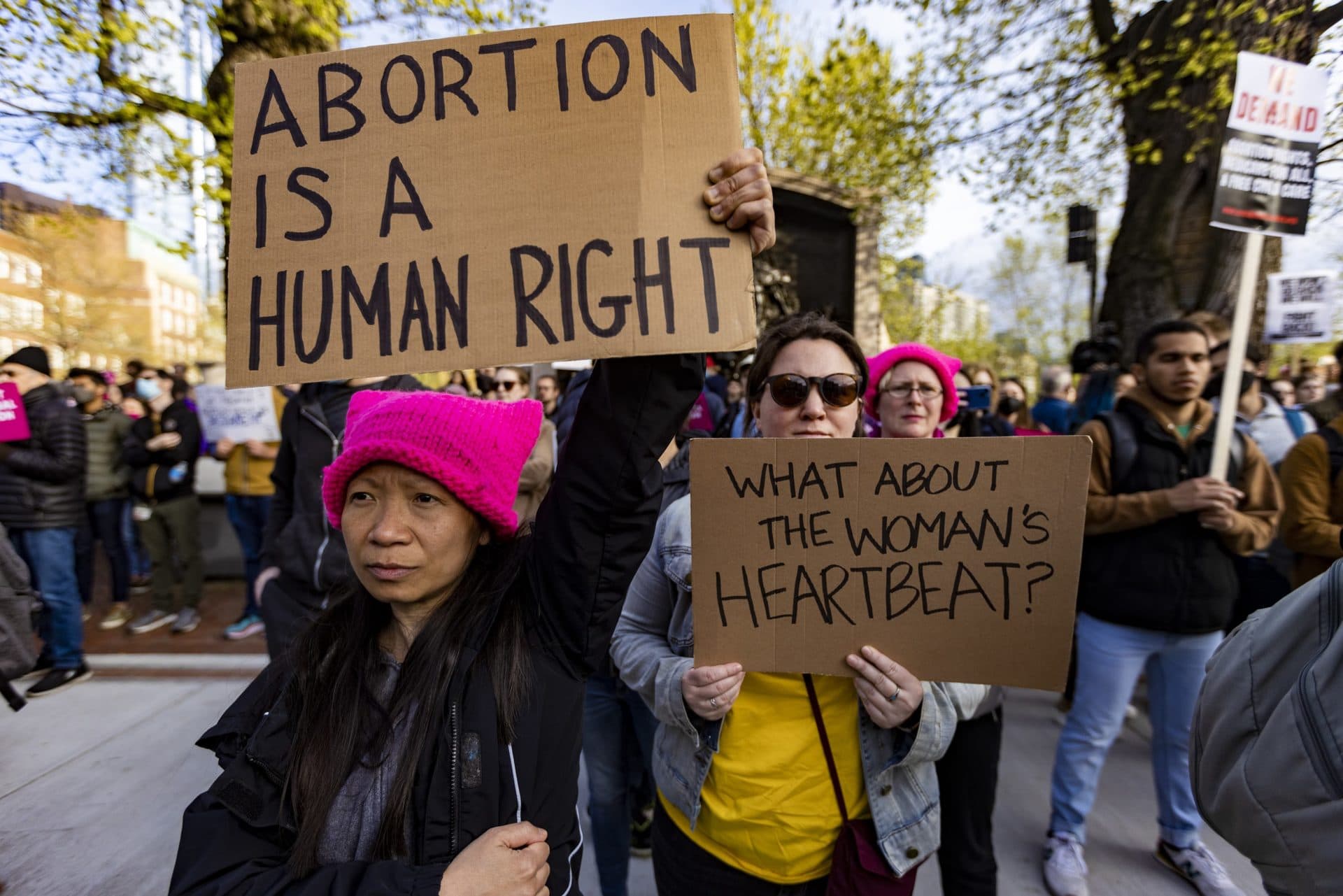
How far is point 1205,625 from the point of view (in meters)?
2.66

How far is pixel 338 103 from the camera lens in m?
1.28

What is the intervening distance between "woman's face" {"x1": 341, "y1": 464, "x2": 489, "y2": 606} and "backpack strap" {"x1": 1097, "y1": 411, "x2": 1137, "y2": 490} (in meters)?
2.59

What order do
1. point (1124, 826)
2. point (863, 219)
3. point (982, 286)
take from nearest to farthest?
1. point (1124, 826)
2. point (863, 219)
3. point (982, 286)

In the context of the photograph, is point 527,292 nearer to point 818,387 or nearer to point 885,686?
point 818,387

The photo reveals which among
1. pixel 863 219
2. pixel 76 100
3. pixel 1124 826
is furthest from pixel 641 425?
pixel 863 219

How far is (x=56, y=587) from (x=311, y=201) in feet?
15.8

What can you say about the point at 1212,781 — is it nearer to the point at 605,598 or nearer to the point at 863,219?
the point at 605,598

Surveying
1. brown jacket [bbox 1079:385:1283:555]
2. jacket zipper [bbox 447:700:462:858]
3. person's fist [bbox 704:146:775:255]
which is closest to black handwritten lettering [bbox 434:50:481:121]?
person's fist [bbox 704:146:775:255]

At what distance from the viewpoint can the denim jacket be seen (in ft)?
5.10

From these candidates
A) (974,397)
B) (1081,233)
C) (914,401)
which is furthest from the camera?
(1081,233)

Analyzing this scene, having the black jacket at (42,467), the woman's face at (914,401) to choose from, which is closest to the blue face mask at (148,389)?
the black jacket at (42,467)

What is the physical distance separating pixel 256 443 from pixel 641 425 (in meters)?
4.92

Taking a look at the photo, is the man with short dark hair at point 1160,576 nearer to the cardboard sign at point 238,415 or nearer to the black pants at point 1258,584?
the black pants at point 1258,584

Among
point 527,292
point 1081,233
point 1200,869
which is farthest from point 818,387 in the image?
point 1081,233
